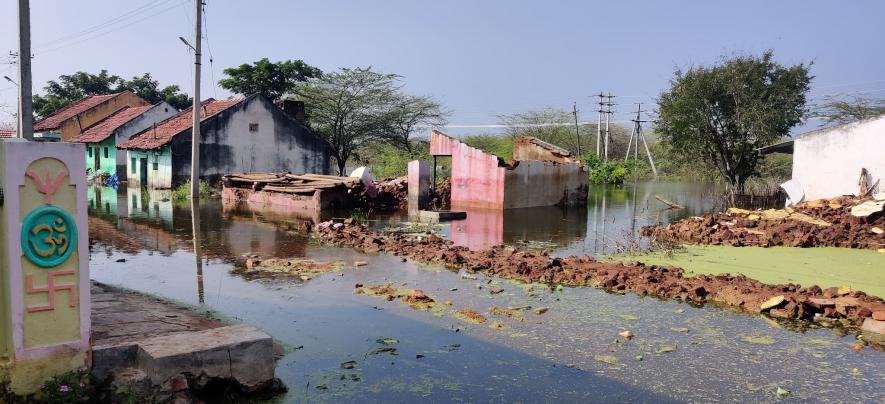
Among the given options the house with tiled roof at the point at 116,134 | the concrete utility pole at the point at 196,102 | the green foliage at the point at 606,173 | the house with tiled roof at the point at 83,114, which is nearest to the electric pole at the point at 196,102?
the concrete utility pole at the point at 196,102

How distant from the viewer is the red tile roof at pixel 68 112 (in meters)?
41.4

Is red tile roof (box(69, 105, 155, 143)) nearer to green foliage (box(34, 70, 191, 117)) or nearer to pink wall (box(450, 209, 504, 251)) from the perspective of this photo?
green foliage (box(34, 70, 191, 117))

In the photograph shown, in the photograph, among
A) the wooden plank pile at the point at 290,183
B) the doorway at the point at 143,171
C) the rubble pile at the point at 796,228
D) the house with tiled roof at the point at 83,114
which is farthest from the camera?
the house with tiled roof at the point at 83,114

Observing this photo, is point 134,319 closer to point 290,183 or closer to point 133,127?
point 290,183

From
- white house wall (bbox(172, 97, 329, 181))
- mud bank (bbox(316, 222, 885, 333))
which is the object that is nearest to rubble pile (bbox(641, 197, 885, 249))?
mud bank (bbox(316, 222, 885, 333))

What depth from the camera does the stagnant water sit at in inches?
208

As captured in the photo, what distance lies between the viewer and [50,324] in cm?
418

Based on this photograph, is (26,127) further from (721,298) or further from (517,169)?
(517,169)

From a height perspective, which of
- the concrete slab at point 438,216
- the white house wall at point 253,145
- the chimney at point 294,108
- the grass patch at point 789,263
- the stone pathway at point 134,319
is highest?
the chimney at point 294,108

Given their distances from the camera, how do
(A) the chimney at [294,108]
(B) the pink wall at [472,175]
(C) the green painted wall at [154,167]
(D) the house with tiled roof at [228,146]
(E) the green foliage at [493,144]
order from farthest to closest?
(E) the green foliage at [493,144], (A) the chimney at [294,108], (C) the green painted wall at [154,167], (D) the house with tiled roof at [228,146], (B) the pink wall at [472,175]

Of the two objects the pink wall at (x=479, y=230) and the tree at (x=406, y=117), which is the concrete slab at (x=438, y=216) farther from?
the tree at (x=406, y=117)

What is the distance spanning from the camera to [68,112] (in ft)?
140

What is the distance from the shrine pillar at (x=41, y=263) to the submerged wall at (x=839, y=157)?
65.0ft

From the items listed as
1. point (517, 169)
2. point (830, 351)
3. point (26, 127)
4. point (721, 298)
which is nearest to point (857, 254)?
point (721, 298)
